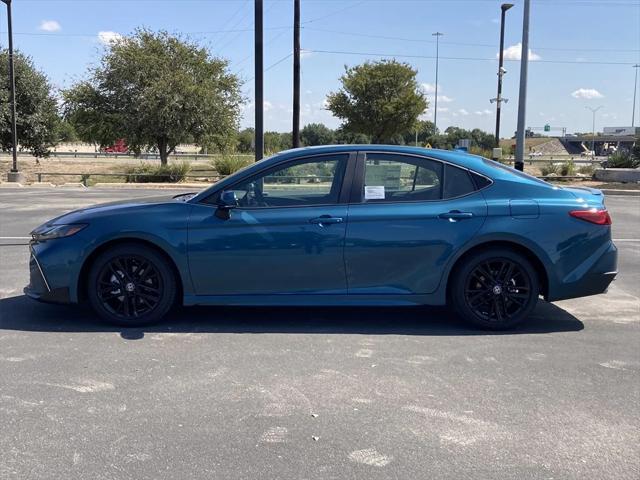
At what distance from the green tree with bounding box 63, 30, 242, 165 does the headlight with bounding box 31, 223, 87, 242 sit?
25.4 m

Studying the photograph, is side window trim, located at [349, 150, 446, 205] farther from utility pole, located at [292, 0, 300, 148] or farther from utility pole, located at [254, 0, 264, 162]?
utility pole, located at [292, 0, 300, 148]

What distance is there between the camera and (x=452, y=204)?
17.3 feet

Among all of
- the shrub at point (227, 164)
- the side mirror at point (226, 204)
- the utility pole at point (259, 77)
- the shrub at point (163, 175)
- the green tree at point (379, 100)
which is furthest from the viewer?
the green tree at point (379, 100)

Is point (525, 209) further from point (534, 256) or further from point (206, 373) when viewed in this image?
point (206, 373)

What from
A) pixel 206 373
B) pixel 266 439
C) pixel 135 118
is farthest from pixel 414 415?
pixel 135 118

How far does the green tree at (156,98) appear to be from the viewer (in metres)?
29.9

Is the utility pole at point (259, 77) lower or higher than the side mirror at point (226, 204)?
higher

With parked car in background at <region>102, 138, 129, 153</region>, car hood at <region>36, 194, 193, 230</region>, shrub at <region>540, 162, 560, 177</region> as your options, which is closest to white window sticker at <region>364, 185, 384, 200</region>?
car hood at <region>36, 194, 193, 230</region>

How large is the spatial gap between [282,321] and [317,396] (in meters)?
1.73

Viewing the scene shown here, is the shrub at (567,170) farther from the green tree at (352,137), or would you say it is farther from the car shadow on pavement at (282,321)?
the car shadow on pavement at (282,321)

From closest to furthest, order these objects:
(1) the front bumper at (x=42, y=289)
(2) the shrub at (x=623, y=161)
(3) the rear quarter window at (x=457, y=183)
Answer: (1) the front bumper at (x=42, y=289) → (3) the rear quarter window at (x=457, y=183) → (2) the shrub at (x=623, y=161)

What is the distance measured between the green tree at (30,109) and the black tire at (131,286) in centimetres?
2753

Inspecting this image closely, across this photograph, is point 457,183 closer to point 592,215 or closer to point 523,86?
point 592,215

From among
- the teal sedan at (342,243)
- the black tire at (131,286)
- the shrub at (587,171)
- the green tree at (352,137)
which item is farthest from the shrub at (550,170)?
the black tire at (131,286)
